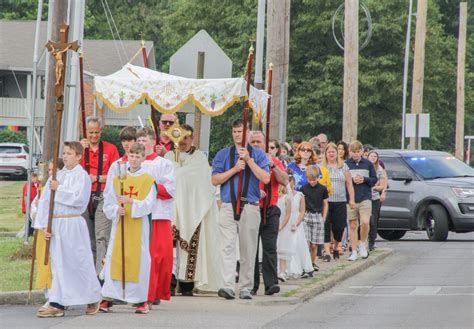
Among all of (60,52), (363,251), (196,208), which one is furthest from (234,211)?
(363,251)

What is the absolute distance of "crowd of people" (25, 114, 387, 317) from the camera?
13.2 metres

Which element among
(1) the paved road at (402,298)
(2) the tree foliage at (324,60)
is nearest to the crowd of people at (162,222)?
(1) the paved road at (402,298)

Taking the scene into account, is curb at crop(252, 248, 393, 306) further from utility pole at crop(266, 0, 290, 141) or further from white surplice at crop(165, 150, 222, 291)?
utility pole at crop(266, 0, 290, 141)

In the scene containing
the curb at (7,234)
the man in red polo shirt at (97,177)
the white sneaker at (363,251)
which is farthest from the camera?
the curb at (7,234)

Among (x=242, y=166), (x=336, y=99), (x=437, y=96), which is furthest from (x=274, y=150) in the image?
(x=437, y=96)

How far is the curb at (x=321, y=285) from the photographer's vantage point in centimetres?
1483

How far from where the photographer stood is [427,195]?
26.9 meters

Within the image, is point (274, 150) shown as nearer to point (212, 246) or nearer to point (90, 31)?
point (212, 246)

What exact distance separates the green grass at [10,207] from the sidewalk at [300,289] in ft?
34.5

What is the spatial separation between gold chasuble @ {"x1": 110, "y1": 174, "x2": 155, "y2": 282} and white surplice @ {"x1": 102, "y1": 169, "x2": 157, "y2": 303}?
0.03 m

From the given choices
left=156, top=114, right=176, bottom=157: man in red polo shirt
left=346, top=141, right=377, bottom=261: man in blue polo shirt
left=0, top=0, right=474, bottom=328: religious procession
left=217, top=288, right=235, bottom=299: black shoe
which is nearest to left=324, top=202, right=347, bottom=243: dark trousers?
left=0, top=0, right=474, bottom=328: religious procession

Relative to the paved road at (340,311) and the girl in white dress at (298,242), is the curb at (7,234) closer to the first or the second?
the paved road at (340,311)

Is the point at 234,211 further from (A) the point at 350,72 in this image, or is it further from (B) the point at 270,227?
(A) the point at 350,72

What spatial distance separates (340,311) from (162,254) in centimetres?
196
